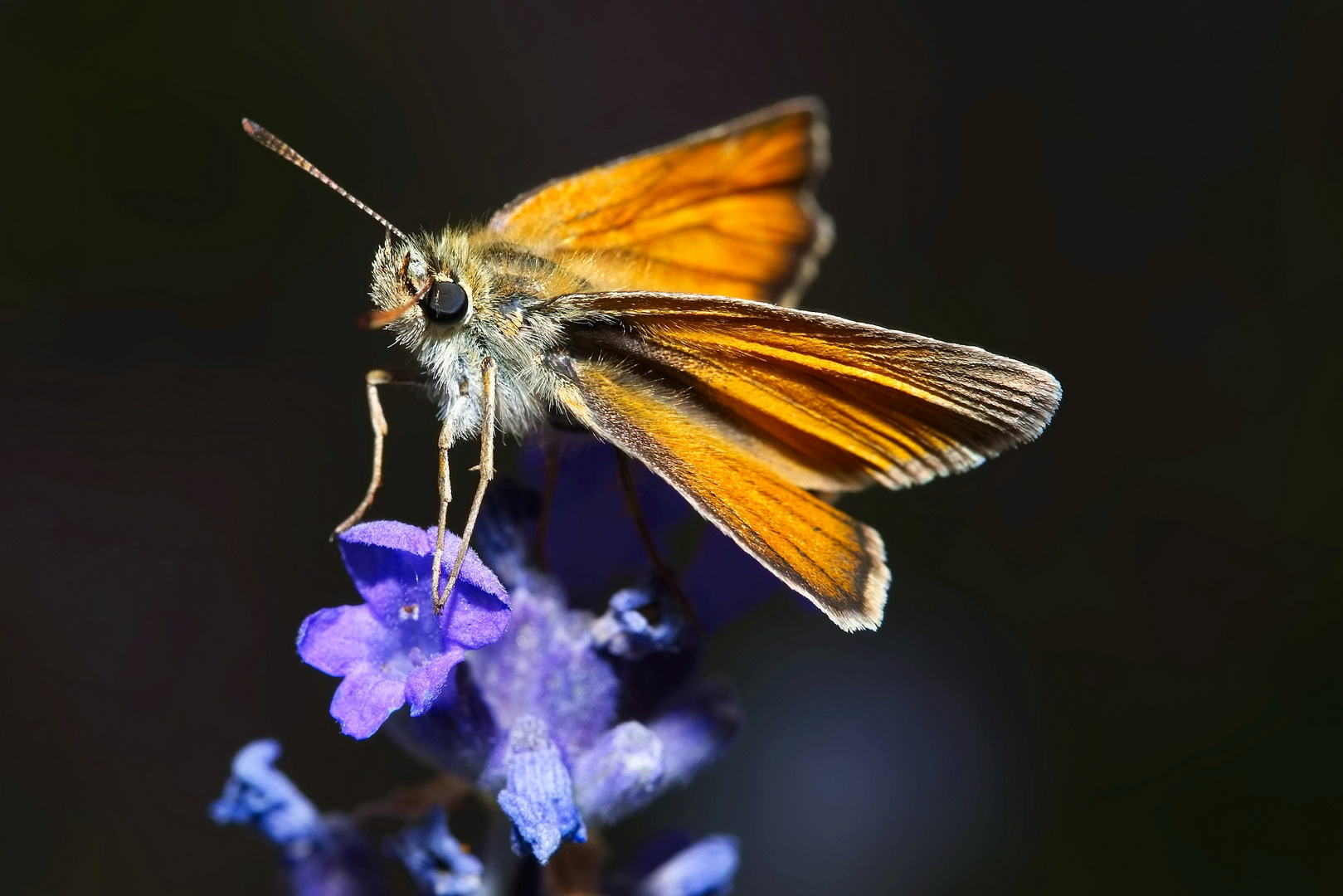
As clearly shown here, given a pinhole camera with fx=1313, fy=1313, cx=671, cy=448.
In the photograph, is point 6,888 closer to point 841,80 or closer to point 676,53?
point 676,53

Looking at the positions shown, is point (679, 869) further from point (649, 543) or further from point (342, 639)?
point (342, 639)

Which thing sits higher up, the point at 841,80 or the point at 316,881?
the point at 841,80

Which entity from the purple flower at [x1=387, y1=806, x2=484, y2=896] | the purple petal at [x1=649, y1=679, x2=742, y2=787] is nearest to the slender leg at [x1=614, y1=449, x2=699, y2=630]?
the purple petal at [x1=649, y1=679, x2=742, y2=787]

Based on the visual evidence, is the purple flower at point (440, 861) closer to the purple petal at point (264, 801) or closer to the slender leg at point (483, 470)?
the purple petal at point (264, 801)

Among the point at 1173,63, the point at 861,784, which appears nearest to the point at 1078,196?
the point at 1173,63

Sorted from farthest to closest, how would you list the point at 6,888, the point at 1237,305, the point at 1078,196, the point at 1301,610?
1. the point at 1078,196
2. the point at 1237,305
3. the point at 1301,610
4. the point at 6,888

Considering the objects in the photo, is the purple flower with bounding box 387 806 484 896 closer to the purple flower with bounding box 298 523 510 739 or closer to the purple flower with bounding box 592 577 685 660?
the purple flower with bounding box 298 523 510 739
